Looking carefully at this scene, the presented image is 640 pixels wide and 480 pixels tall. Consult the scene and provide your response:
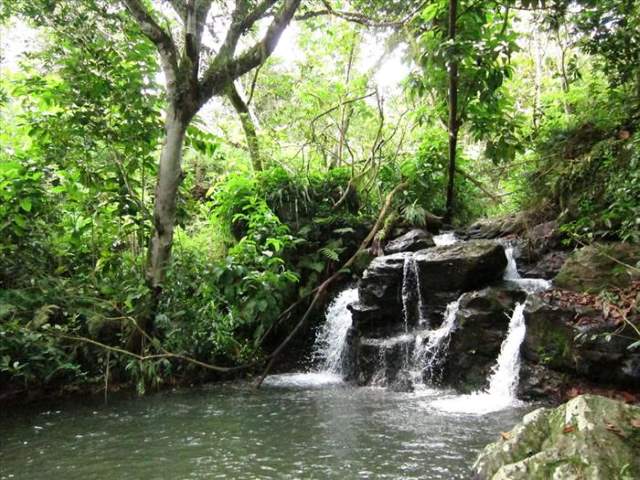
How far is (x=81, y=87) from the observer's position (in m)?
6.70

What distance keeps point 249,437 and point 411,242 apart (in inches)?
225

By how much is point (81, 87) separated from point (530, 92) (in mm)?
18731

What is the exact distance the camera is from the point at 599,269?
6.74 meters

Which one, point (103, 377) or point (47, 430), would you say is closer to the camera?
point (47, 430)

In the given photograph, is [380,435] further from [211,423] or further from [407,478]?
[211,423]

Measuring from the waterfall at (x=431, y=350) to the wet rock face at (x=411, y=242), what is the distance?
87.2 inches

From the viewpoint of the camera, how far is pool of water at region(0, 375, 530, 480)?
4336 mm

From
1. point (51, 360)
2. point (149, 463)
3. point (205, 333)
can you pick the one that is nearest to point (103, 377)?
point (51, 360)

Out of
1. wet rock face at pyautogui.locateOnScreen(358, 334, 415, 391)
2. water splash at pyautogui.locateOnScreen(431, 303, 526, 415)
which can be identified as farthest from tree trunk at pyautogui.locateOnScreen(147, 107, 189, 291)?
water splash at pyautogui.locateOnScreen(431, 303, 526, 415)

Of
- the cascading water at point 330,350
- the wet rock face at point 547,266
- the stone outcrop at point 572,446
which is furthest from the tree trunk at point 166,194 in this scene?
the wet rock face at point 547,266

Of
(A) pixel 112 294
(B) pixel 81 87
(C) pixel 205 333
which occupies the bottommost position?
(C) pixel 205 333

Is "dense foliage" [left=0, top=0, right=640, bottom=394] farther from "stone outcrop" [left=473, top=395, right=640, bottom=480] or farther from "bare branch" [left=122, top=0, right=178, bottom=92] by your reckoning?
"stone outcrop" [left=473, top=395, right=640, bottom=480]

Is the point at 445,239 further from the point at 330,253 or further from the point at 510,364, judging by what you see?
the point at 510,364

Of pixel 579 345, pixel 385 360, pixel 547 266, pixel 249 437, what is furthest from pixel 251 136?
pixel 579 345
